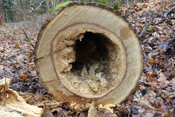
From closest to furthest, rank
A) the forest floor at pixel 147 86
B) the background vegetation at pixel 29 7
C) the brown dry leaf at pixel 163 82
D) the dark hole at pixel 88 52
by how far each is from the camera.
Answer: the forest floor at pixel 147 86 → the brown dry leaf at pixel 163 82 → the dark hole at pixel 88 52 → the background vegetation at pixel 29 7

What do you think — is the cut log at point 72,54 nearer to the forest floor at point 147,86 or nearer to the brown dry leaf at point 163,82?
the forest floor at point 147,86

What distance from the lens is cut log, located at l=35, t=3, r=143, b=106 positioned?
1.49m

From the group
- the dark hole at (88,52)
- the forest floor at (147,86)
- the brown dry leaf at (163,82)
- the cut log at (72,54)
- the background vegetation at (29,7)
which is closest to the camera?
the cut log at (72,54)

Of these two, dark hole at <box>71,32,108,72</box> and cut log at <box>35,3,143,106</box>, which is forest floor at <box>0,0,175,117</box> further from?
dark hole at <box>71,32,108,72</box>

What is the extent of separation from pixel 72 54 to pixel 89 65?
53 centimetres

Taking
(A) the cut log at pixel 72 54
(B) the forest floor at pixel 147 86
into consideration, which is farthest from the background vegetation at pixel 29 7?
(A) the cut log at pixel 72 54

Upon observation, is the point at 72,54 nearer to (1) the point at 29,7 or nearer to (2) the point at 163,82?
(2) the point at 163,82

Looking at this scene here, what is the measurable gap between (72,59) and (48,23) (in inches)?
20.9

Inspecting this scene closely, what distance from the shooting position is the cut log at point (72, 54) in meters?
1.49

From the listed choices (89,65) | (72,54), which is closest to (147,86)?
(89,65)

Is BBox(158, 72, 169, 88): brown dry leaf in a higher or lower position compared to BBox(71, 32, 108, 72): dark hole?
lower

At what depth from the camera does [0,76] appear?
2.21 m

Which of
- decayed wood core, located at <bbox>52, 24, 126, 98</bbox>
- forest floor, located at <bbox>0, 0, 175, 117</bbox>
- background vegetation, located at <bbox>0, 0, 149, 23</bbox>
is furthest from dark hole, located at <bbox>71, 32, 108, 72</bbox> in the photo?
background vegetation, located at <bbox>0, 0, 149, 23</bbox>

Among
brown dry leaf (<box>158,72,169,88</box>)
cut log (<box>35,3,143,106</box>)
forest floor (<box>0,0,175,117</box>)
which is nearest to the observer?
cut log (<box>35,3,143,106</box>)
